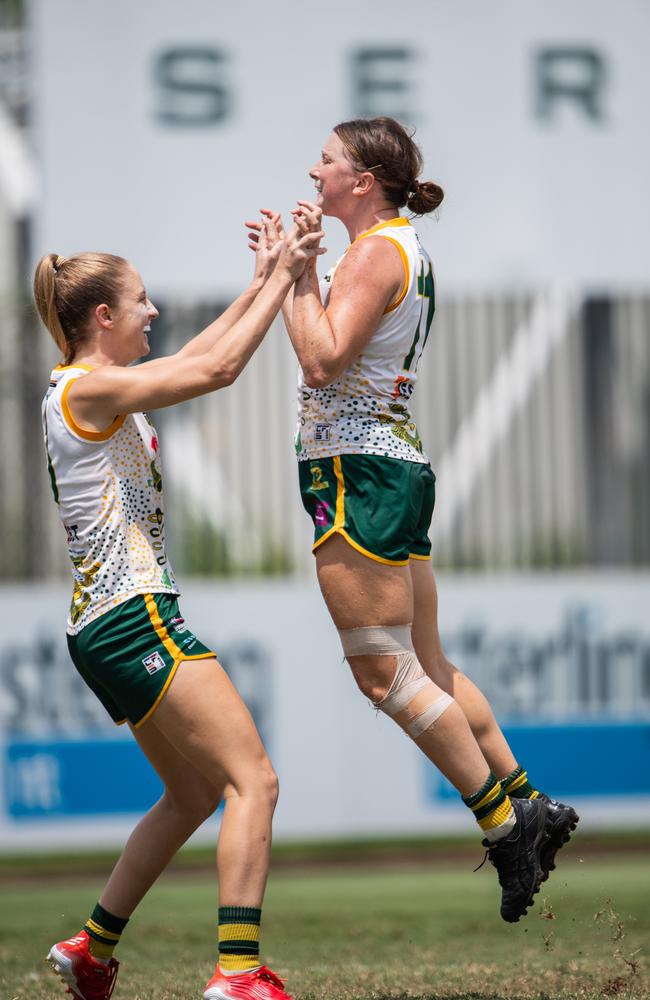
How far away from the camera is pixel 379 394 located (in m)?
4.09

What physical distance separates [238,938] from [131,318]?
1579 millimetres

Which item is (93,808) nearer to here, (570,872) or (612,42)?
(570,872)

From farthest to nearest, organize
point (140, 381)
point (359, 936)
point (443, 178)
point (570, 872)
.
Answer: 1. point (443, 178)
2. point (570, 872)
3. point (359, 936)
4. point (140, 381)

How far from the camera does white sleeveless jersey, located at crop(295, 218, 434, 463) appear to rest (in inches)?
159

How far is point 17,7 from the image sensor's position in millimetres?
9555

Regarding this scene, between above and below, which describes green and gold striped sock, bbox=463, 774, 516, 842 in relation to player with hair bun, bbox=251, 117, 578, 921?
below

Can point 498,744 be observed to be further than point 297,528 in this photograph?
No

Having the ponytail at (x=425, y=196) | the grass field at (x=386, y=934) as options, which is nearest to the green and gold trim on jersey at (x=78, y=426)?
the ponytail at (x=425, y=196)

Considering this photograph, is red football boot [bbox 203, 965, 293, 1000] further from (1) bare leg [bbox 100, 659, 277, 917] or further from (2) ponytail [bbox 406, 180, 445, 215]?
(2) ponytail [bbox 406, 180, 445, 215]

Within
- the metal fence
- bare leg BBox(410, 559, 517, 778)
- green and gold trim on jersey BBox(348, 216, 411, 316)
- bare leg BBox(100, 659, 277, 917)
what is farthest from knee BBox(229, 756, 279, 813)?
the metal fence

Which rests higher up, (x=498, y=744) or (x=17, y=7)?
(x=17, y=7)

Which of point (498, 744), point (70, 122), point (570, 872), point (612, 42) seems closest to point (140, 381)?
point (498, 744)

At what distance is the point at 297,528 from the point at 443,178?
2.39 m

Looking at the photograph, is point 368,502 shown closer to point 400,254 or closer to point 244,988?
point 400,254
